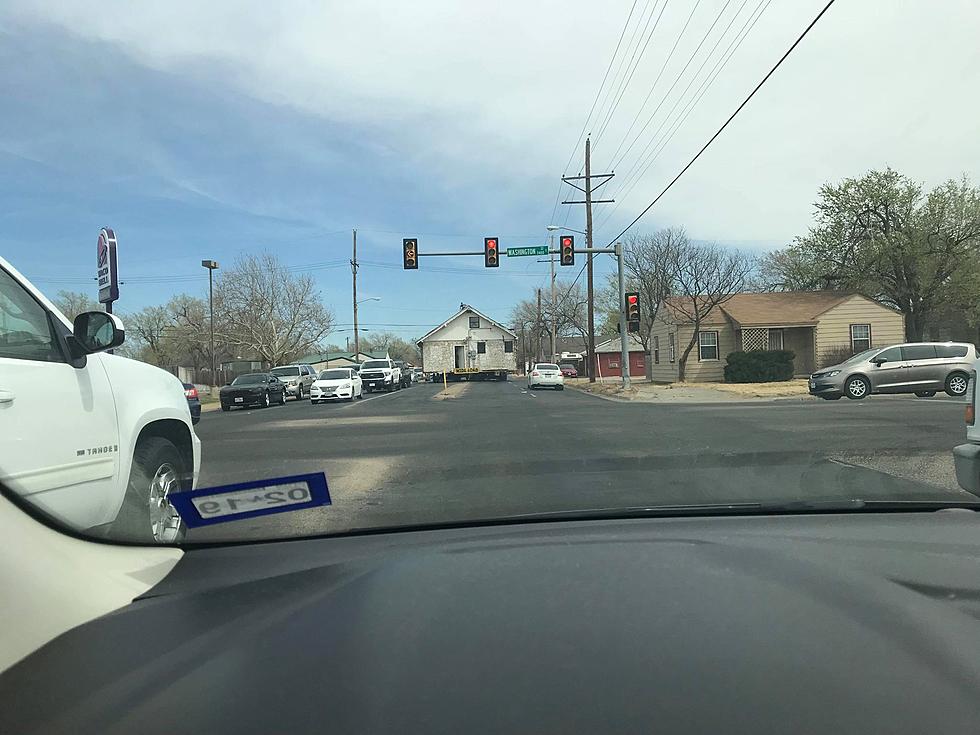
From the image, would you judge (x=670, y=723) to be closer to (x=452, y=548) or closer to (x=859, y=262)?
(x=452, y=548)

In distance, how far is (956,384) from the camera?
10.3 metres

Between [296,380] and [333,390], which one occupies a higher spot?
[296,380]

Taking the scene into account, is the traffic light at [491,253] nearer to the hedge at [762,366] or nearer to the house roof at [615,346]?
the hedge at [762,366]

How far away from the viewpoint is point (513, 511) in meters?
4.65

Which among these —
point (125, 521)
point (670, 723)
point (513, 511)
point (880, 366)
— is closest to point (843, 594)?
point (670, 723)

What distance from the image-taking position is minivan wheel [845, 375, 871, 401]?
15.6m

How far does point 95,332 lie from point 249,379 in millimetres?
13127

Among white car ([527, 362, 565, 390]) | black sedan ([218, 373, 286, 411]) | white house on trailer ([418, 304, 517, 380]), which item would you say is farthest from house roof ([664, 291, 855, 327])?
black sedan ([218, 373, 286, 411])

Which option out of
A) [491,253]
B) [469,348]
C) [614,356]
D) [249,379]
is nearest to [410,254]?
[491,253]

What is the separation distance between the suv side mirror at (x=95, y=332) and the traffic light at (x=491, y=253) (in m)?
23.4

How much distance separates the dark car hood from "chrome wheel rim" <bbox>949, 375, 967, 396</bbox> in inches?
300

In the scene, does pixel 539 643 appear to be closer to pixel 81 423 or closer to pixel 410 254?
pixel 81 423

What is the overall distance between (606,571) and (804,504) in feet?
6.16

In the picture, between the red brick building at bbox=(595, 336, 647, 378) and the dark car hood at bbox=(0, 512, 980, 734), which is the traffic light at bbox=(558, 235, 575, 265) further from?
the red brick building at bbox=(595, 336, 647, 378)
